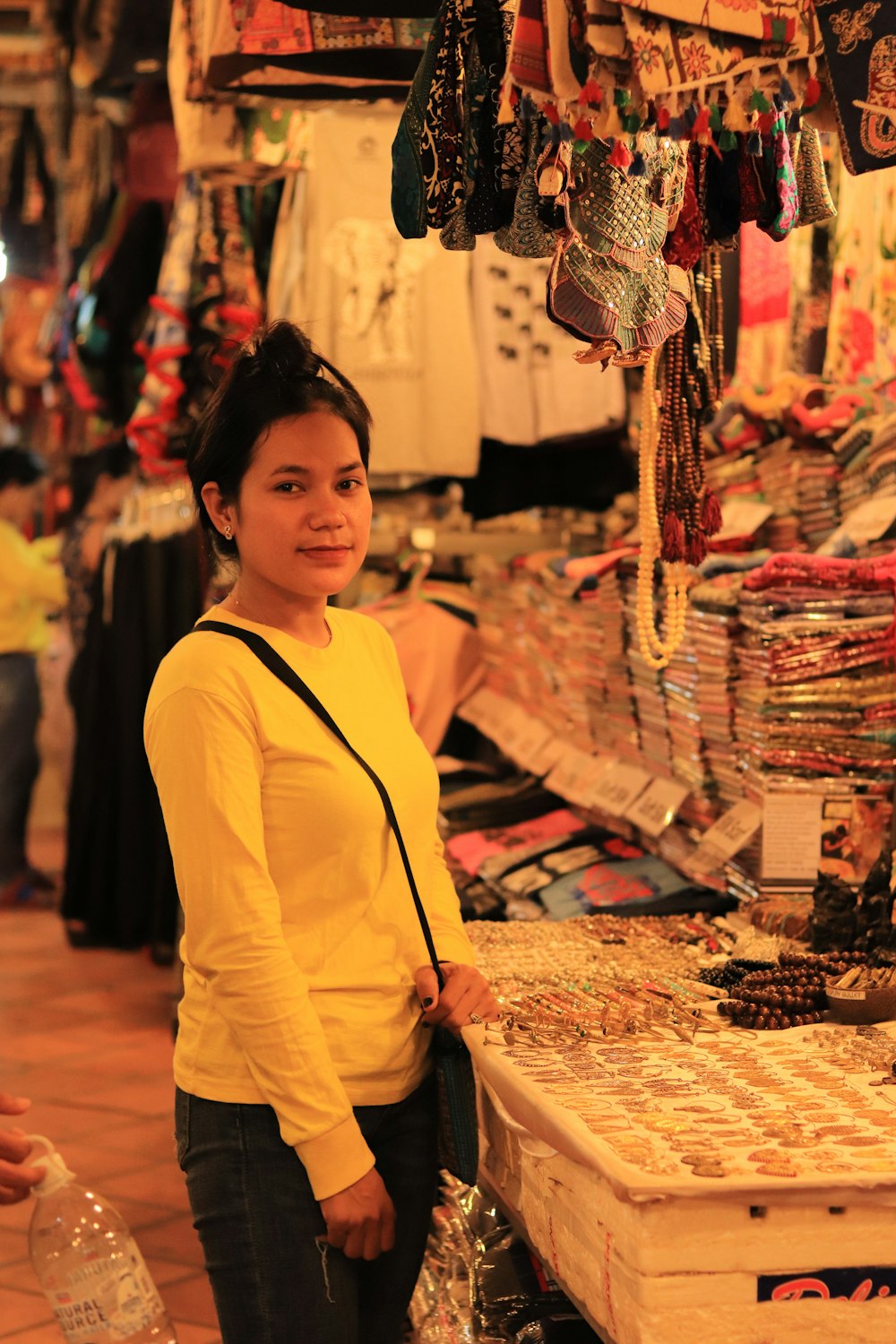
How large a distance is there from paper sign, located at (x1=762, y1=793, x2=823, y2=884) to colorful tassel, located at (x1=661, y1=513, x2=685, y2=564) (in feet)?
1.71

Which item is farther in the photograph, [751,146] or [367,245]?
[367,245]

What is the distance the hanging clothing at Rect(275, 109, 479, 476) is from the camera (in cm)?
503

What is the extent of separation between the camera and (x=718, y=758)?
3203 millimetres

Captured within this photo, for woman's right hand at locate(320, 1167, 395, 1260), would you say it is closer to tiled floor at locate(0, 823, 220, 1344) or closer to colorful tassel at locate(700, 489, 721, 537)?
A: colorful tassel at locate(700, 489, 721, 537)

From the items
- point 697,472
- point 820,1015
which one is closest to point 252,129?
point 697,472

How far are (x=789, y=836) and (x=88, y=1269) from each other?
140cm

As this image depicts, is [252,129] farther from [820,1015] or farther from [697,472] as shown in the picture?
[820,1015]

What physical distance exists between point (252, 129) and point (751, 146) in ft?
6.76

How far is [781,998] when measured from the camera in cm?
216

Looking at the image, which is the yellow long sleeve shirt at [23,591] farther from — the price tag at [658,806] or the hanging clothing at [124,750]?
the price tag at [658,806]

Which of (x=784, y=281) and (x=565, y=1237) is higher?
(x=784, y=281)

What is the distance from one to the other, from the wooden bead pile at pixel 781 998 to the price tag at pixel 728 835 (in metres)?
0.68

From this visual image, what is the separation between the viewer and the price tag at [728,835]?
2959 millimetres

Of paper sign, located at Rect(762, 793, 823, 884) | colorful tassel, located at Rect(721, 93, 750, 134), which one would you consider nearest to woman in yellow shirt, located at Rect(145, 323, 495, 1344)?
colorful tassel, located at Rect(721, 93, 750, 134)
